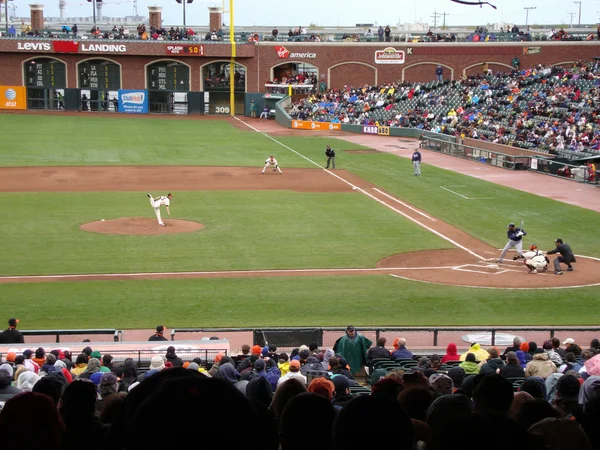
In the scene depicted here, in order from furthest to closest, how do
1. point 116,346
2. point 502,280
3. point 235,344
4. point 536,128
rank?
point 536,128
point 502,280
point 235,344
point 116,346

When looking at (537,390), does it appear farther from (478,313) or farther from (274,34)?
(274,34)

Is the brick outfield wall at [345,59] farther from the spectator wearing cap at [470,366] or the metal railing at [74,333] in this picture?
the spectator wearing cap at [470,366]

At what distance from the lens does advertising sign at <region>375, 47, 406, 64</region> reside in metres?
83.0

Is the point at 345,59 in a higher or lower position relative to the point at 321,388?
higher

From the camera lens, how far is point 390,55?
83062mm

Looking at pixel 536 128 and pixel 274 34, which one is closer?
pixel 536 128

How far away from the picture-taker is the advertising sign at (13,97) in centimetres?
8062

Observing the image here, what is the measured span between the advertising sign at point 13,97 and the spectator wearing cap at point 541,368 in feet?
253

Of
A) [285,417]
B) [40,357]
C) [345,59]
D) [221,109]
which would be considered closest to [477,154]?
[345,59]

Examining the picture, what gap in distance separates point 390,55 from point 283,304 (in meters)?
65.2

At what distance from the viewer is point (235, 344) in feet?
58.5

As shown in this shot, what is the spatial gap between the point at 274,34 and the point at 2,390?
83.6m

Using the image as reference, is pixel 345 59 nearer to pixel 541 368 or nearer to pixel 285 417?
pixel 541 368

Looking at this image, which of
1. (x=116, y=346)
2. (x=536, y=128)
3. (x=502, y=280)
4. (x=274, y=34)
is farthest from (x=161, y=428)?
(x=274, y=34)
